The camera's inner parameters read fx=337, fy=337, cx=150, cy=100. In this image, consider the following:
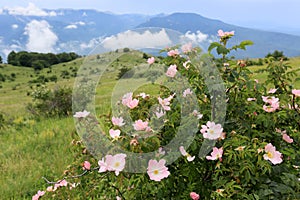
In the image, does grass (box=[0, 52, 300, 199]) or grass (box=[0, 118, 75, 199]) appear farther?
grass (box=[0, 118, 75, 199])

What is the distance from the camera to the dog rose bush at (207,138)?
5.72 feet

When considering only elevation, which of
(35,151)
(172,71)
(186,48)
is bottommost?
(35,151)

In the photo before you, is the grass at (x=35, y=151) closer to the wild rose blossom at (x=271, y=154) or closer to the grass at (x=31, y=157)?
the grass at (x=31, y=157)

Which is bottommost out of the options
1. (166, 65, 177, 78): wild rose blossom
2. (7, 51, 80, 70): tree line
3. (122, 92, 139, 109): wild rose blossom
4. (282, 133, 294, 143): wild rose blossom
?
(7, 51, 80, 70): tree line

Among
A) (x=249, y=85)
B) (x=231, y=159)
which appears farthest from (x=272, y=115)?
(x=231, y=159)

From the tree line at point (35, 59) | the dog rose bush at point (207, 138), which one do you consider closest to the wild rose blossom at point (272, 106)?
the dog rose bush at point (207, 138)

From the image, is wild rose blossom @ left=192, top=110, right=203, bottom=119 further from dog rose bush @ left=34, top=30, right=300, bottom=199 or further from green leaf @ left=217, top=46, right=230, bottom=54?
green leaf @ left=217, top=46, right=230, bottom=54

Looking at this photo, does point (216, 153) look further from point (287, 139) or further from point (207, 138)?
point (287, 139)

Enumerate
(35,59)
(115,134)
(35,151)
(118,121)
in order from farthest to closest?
(35,59)
(35,151)
(118,121)
(115,134)

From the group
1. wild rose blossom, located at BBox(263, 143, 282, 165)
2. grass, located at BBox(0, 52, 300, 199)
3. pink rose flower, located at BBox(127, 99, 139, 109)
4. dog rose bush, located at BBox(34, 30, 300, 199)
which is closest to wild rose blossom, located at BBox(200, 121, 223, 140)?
dog rose bush, located at BBox(34, 30, 300, 199)

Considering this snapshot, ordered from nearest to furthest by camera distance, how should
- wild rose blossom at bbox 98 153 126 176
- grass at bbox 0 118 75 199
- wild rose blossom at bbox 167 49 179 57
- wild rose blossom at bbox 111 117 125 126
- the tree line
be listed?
1. wild rose blossom at bbox 98 153 126 176
2. wild rose blossom at bbox 111 117 125 126
3. wild rose blossom at bbox 167 49 179 57
4. grass at bbox 0 118 75 199
5. the tree line

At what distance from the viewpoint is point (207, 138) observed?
1910 mm

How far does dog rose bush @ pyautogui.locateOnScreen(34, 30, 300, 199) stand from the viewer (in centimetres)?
174

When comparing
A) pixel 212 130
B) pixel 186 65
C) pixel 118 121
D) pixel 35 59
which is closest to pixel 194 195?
pixel 212 130
